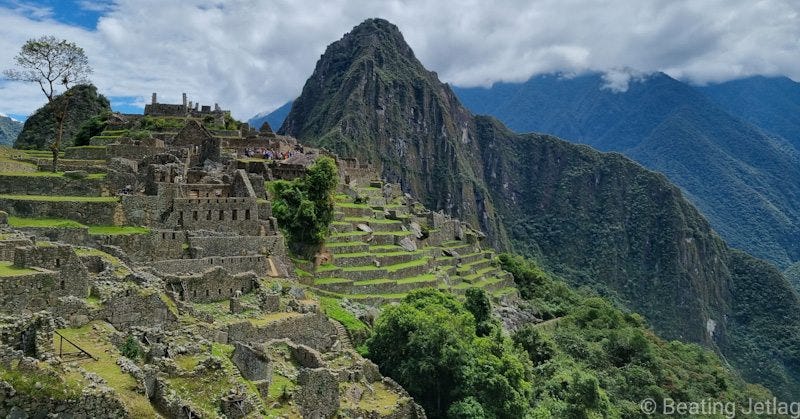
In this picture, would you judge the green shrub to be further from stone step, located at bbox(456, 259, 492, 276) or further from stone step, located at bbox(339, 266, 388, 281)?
stone step, located at bbox(456, 259, 492, 276)

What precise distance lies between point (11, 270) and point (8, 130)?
399 ft

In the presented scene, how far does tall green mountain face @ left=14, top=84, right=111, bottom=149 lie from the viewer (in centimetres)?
5803

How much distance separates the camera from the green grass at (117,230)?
71.4 feet

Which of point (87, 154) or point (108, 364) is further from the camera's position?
point (87, 154)

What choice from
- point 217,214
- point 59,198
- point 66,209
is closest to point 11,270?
point 66,209

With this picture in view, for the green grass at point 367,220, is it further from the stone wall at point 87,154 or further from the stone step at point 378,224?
the stone wall at point 87,154

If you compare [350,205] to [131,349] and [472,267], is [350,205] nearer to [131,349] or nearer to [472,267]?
[472,267]

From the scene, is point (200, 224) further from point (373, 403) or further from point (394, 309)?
point (373, 403)

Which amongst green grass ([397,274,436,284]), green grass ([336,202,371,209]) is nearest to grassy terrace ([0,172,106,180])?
green grass ([336,202,371,209])

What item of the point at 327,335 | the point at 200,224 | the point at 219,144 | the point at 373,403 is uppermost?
the point at 219,144

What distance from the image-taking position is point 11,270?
1401 cm

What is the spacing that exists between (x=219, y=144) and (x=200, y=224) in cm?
1189

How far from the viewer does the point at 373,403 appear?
19.8 m

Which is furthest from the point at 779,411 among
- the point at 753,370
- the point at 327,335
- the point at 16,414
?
the point at 753,370
